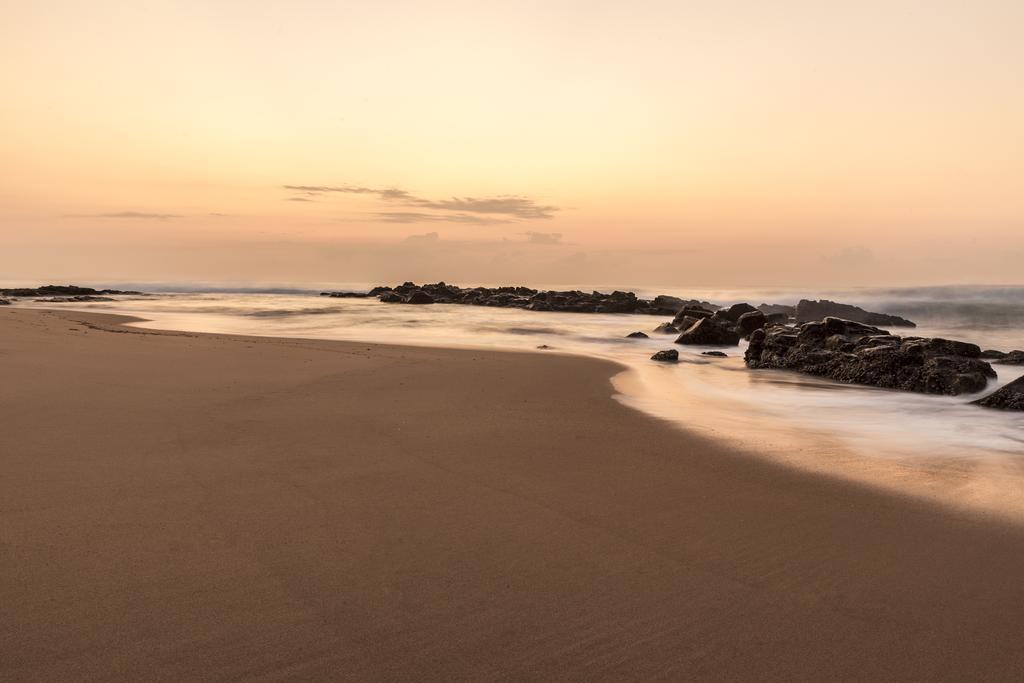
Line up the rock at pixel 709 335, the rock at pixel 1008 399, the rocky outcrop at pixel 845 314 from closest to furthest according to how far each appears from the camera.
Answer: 1. the rock at pixel 1008 399
2. the rock at pixel 709 335
3. the rocky outcrop at pixel 845 314

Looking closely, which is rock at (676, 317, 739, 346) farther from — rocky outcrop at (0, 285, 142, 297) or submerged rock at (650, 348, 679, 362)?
rocky outcrop at (0, 285, 142, 297)

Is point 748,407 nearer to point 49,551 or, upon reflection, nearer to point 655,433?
point 655,433

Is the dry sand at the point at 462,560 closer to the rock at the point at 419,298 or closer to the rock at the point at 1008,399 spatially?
the rock at the point at 1008,399

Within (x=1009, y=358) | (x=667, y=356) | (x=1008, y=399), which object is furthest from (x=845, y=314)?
(x=1008, y=399)

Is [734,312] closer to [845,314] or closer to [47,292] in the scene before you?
[845,314]

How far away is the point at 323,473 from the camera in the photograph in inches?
175

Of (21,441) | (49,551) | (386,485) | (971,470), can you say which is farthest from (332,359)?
(971,470)

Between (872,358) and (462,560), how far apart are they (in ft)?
35.0

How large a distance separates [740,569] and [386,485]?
2219 mm

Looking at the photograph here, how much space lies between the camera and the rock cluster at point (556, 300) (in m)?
42.0

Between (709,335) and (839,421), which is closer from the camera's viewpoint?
(839,421)

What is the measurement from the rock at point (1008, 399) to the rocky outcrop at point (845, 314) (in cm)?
2787

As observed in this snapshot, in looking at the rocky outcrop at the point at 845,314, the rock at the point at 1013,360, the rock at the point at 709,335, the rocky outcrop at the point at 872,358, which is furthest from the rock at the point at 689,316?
the rocky outcrop at the point at 845,314

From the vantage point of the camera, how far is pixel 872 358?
37.6ft
